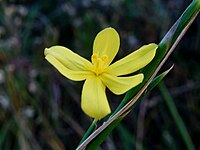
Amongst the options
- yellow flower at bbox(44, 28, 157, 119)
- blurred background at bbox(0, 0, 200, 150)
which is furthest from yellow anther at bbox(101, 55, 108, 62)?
blurred background at bbox(0, 0, 200, 150)

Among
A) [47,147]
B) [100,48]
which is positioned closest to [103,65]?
[100,48]

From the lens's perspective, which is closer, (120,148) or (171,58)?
(120,148)

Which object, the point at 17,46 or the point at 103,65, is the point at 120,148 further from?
the point at 103,65

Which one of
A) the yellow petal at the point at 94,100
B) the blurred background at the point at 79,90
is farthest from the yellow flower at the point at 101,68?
the blurred background at the point at 79,90

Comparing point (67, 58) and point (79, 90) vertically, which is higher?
point (67, 58)

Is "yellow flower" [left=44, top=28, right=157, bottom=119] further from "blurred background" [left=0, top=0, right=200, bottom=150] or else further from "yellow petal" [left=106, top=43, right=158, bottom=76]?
"blurred background" [left=0, top=0, right=200, bottom=150]

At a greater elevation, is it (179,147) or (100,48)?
(100,48)

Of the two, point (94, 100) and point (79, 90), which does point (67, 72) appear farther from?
point (79, 90)

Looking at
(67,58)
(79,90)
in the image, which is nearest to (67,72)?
(67,58)
